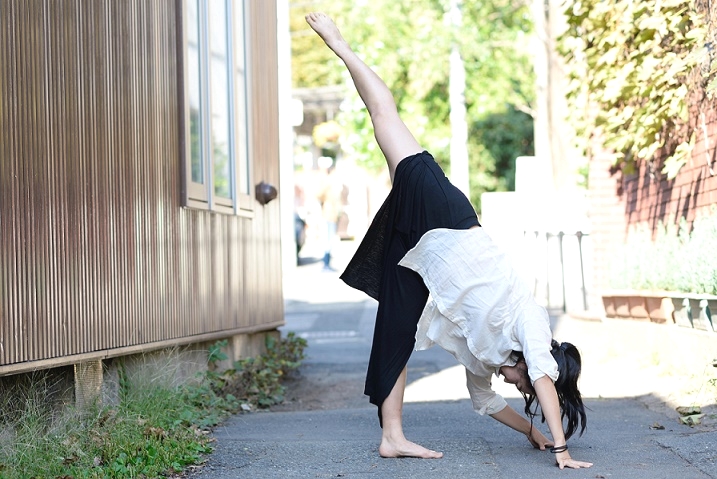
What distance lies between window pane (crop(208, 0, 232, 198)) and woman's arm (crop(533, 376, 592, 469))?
11.6 feet

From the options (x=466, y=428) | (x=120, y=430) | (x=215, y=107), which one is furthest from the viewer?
(x=215, y=107)

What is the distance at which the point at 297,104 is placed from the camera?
23062 millimetres

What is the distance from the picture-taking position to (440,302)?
4852mm

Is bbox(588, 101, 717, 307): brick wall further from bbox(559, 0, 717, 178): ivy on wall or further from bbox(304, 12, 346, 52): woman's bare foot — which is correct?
bbox(304, 12, 346, 52): woman's bare foot

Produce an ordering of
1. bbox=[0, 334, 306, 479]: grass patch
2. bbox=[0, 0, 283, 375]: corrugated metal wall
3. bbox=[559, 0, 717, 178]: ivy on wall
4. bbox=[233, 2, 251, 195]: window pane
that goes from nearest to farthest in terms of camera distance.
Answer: bbox=[0, 334, 306, 479]: grass patch
bbox=[0, 0, 283, 375]: corrugated metal wall
bbox=[559, 0, 717, 178]: ivy on wall
bbox=[233, 2, 251, 195]: window pane

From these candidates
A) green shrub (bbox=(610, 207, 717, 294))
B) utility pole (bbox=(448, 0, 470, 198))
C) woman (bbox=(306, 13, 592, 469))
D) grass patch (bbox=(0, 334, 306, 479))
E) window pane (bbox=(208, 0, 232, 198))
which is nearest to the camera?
grass patch (bbox=(0, 334, 306, 479))

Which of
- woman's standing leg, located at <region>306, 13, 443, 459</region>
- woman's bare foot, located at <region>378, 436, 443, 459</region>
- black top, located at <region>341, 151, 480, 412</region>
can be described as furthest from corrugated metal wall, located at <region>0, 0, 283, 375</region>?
woman's bare foot, located at <region>378, 436, 443, 459</region>

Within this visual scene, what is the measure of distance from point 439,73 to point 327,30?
2016 centimetres

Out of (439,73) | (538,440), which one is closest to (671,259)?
(538,440)

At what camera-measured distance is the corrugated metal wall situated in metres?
4.88

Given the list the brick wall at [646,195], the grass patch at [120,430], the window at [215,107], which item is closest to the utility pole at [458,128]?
the brick wall at [646,195]

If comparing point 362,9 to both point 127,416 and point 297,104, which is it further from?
point 127,416

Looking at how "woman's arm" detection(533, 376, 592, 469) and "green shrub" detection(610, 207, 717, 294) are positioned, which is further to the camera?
"green shrub" detection(610, 207, 717, 294)

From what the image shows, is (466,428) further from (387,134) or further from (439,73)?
(439,73)
